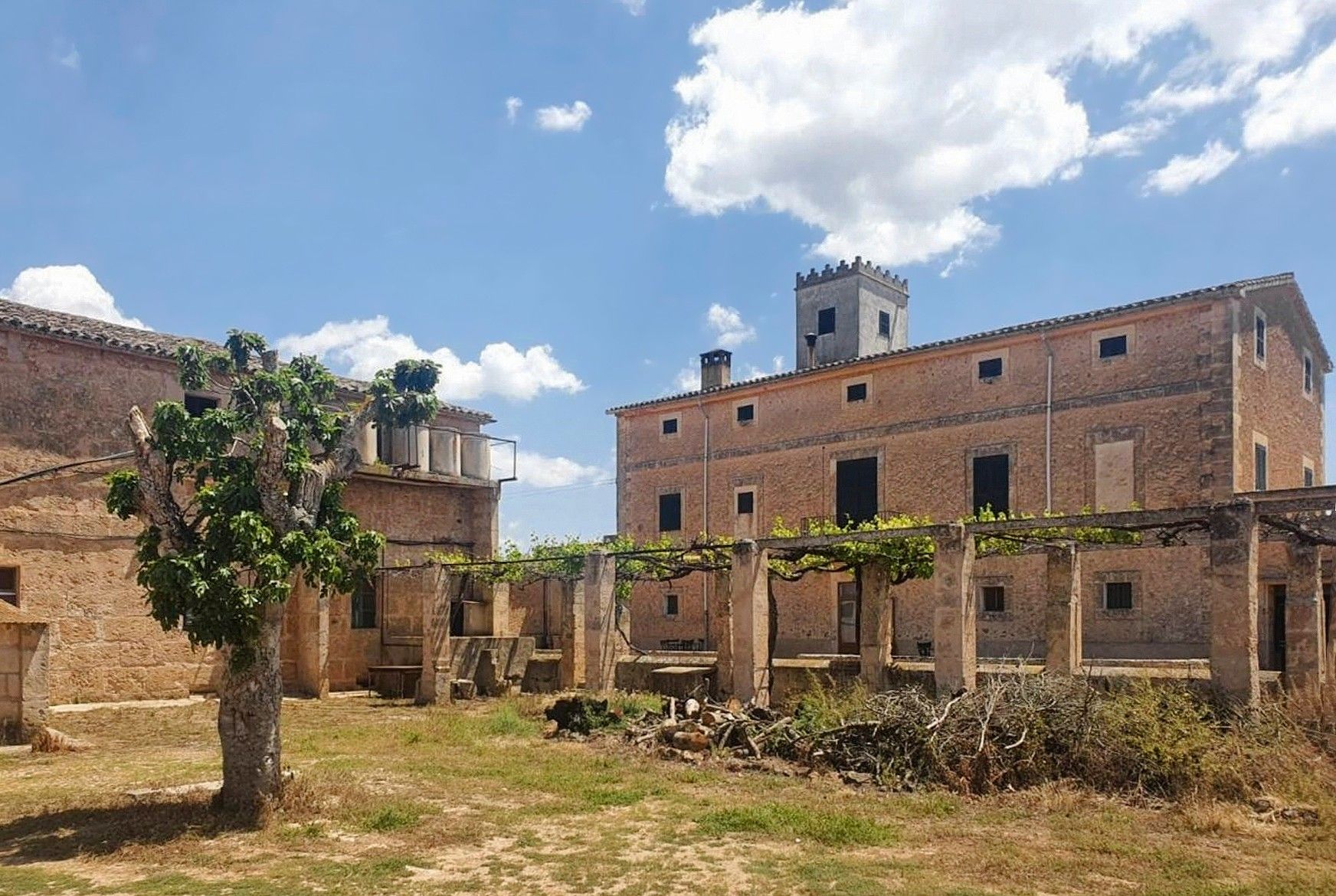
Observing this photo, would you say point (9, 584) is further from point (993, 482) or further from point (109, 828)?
point (993, 482)

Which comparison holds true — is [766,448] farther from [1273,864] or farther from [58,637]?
[1273,864]

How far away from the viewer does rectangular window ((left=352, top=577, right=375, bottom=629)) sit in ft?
76.4

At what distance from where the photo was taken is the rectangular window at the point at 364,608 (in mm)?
23297

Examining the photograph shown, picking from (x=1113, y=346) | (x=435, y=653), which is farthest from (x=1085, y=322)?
(x=435, y=653)

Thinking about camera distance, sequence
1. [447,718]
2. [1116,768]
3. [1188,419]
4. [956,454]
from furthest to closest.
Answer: [956,454] → [1188,419] → [447,718] → [1116,768]

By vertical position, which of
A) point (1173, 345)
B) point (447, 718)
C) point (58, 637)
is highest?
point (1173, 345)

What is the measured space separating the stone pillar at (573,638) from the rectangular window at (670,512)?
9.80 m

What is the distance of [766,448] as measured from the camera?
96.3 ft

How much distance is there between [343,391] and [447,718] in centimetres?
927

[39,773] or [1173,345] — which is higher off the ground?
[1173,345]

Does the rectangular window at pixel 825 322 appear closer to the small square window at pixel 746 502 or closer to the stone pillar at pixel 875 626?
the small square window at pixel 746 502

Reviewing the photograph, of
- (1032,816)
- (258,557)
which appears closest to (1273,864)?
(1032,816)

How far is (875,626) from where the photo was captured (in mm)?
16703

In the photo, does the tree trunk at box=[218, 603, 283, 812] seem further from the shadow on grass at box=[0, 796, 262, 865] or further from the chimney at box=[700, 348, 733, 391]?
the chimney at box=[700, 348, 733, 391]
